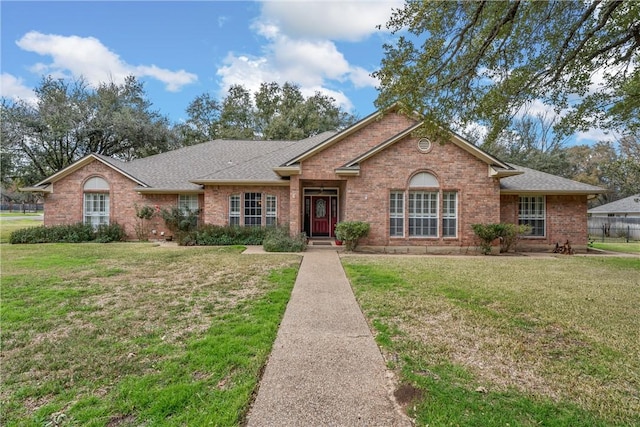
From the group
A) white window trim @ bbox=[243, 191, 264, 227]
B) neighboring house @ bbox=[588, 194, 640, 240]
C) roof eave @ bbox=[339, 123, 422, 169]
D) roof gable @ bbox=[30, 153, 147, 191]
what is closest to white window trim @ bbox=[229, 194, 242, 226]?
white window trim @ bbox=[243, 191, 264, 227]

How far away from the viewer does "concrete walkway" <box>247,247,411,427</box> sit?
2.67m

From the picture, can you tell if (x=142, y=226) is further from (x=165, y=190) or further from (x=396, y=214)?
(x=396, y=214)

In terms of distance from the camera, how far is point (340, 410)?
275cm

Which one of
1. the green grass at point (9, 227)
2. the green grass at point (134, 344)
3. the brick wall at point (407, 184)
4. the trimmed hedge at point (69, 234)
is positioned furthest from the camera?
the green grass at point (9, 227)

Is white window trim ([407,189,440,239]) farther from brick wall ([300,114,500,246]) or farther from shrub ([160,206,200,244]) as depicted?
shrub ([160,206,200,244])

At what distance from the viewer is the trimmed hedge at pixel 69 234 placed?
51.0 ft

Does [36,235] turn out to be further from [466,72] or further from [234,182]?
[466,72]

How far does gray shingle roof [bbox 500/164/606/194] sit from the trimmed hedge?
1937cm

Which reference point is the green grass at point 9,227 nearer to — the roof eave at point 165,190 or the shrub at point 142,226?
the shrub at point 142,226

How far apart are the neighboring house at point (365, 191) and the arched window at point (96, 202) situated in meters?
0.05

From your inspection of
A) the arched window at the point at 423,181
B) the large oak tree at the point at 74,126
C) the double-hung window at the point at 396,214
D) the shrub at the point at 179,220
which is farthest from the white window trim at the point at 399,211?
the large oak tree at the point at 74,126

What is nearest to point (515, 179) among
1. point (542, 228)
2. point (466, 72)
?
point (542, 228)

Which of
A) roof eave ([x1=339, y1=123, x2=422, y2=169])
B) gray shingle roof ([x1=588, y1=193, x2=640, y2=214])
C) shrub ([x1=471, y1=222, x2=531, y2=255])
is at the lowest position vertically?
shrub ([x1=471, y1=222, x2=531, y2=255])

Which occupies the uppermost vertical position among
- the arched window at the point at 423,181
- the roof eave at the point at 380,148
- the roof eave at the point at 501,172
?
the roof eave at the point at 380,148
